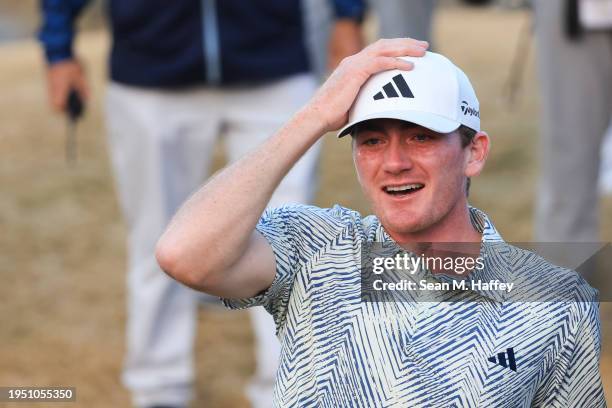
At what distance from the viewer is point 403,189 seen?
7.82 ft

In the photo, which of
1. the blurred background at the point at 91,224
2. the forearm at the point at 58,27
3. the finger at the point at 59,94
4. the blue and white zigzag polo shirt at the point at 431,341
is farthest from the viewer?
the blurred background at the point at 91,224

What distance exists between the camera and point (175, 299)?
441 centimetres

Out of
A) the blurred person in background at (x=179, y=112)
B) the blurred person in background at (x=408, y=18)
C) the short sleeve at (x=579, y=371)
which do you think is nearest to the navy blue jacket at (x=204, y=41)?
the blurred person in background at (x=179, y=112)

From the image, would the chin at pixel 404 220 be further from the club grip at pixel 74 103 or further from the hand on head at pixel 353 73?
the club grip at pixel 74 103

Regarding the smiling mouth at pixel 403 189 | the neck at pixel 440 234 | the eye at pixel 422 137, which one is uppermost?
the eye at pixel 422 137

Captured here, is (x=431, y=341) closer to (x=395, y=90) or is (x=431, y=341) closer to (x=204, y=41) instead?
(x=395, y=90)

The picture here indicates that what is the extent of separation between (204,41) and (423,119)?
1.95m

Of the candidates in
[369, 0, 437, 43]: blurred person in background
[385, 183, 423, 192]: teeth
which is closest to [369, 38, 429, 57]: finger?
[385, 183, 423, 192]: teeth

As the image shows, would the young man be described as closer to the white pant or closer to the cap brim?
the cap brim

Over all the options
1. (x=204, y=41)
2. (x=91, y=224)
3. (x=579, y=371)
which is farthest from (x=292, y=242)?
(x=91, y=224)

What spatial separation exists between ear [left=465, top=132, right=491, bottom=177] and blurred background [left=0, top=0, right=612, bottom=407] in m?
0.41

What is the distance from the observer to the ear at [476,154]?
2470 millimetres

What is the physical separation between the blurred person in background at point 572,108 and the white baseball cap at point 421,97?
7.55 ft

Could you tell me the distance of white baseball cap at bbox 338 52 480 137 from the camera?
234 cm
